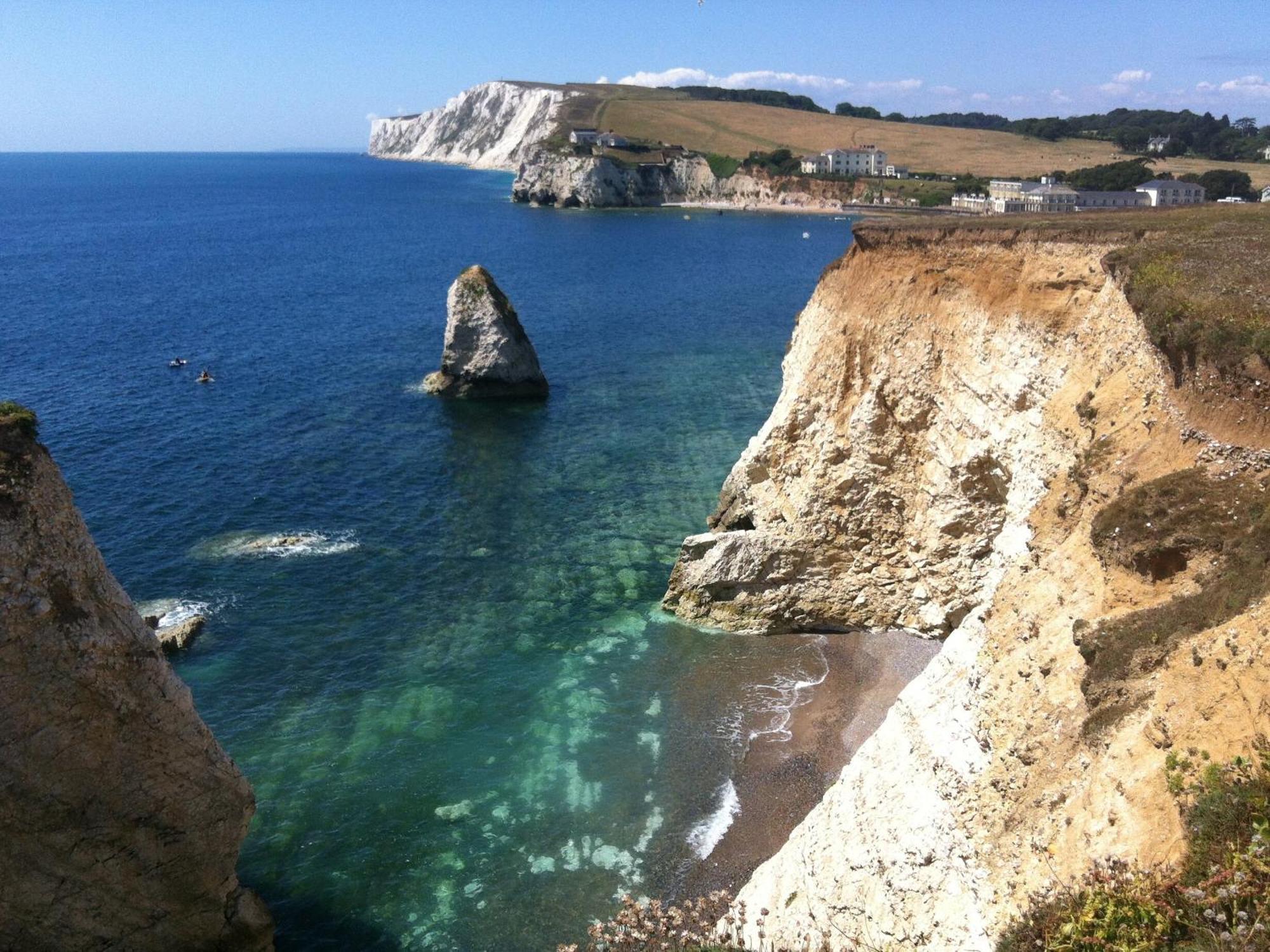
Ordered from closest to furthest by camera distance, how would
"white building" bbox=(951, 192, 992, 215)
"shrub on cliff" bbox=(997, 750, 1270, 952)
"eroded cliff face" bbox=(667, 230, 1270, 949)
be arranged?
"shrub on cliff" bbox=(997, 750, 1270, 952)
"eroded cliff face" bbox=(667, 230, 1270, 949)
"white building" bbox=(951, 192, 992, 215)

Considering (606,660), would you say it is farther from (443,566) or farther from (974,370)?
(974,370)

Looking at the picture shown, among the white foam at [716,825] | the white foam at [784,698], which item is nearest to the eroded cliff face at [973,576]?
the white foam at [784,698]

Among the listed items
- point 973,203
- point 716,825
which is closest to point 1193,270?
point 716,825

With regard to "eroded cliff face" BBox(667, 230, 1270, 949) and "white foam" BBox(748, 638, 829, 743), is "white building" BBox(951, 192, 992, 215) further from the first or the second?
"white foam" BBox(748, 638, 829, 743)

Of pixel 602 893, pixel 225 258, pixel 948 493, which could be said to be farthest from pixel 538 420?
pixel 225 258

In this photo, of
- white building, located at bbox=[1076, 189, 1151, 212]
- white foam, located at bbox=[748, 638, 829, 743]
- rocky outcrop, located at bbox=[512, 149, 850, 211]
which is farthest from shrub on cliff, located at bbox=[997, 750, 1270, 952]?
rocky outcrop, located at bbox=[512, 149, 850, 211]

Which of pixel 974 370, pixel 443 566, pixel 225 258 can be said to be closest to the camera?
pixel 974 370
